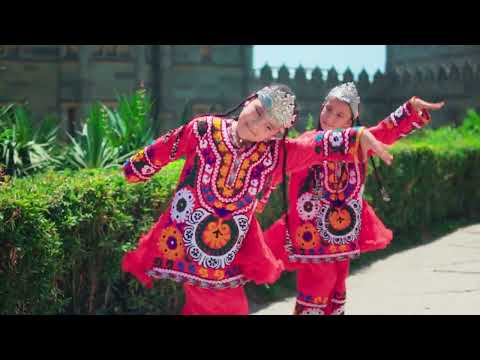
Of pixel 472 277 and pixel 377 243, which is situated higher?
pixel 377 243

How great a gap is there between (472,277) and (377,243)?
10.2 ft

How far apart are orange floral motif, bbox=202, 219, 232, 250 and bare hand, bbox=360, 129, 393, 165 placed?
0.90 meters

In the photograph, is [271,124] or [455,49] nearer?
[271,124]

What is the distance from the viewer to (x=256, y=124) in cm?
422

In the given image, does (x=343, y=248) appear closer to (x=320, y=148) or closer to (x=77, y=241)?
(x=320, y=148)

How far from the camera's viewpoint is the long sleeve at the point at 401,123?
16.5 ft

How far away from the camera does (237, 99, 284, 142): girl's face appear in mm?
4223

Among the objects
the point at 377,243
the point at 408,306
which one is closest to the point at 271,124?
the point at 377,243

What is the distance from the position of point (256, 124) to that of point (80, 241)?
1978 millimetres

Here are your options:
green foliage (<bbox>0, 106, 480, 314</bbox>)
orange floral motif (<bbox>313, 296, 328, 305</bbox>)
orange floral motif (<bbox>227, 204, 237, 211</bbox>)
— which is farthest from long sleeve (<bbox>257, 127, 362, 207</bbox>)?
green foliage (<bbox>0, 106, 480, 314</bbox>)

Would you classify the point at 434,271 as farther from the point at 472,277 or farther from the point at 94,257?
the point at 94,257

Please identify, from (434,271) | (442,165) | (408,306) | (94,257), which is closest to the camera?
(94,257)

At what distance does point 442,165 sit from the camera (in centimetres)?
1159

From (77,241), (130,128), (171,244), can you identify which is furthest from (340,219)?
(130,128)
